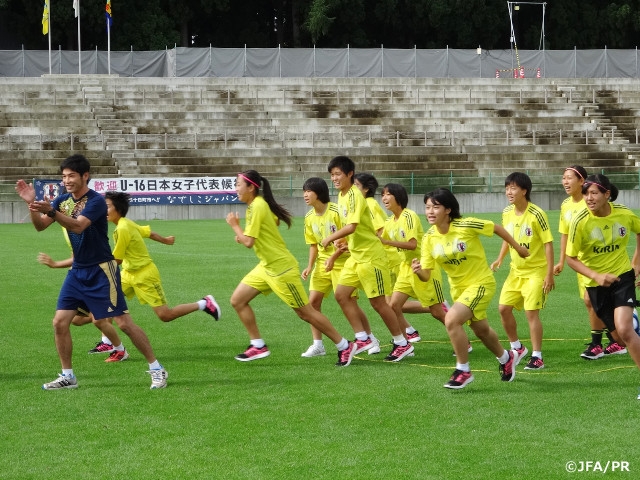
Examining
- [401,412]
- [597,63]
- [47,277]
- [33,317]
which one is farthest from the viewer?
[597,63]

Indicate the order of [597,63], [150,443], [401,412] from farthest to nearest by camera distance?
[597,63]
[401,412]
[150,443]

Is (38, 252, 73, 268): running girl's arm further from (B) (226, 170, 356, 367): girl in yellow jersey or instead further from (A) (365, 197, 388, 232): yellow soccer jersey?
(A) (365, 197, 388, 232): yellow soccer jersey

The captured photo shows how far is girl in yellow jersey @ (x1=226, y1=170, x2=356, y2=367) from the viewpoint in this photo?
374 inches

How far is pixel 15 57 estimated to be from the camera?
46281 mm

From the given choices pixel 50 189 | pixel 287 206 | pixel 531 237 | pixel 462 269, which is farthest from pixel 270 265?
pixel 287 206

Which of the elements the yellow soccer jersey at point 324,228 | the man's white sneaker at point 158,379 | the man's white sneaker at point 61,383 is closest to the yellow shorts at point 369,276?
the yellow soccer jersey at point 324,228

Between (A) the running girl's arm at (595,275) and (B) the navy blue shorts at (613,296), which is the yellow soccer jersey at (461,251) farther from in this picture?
(B) the navy blue shorts at (613,296)

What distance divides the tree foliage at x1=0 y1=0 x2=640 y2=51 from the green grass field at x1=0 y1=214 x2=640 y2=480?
41113 millimetres

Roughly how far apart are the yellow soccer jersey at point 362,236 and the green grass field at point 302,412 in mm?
1043

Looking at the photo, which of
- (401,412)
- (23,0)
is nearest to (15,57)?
(23,0)

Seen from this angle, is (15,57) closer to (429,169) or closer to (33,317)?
(429,169)

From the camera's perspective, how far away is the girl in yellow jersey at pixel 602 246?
8.08 meters

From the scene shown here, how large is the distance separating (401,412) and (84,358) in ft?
13.3

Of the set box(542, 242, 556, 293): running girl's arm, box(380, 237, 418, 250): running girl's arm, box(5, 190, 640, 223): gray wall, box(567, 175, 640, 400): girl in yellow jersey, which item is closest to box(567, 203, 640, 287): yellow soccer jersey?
box(567, 175, 640, 400): girl in yellow jersey
